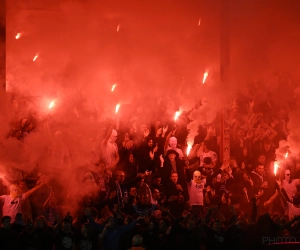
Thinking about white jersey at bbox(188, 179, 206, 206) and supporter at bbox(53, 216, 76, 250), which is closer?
supporter at bbox(53, 216, 76, 250)

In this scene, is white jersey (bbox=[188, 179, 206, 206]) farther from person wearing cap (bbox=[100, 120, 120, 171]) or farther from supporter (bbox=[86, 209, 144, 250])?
supporter (bbox=[86, 209, 144, 250])

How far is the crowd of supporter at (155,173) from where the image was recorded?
10234 mm

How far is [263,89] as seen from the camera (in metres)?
13.6

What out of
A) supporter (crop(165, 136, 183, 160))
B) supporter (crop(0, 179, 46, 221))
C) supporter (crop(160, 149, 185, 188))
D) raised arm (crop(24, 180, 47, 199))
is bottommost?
supporter (crop(0, 179, 46, 221))

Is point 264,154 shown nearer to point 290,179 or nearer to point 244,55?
point 290,179

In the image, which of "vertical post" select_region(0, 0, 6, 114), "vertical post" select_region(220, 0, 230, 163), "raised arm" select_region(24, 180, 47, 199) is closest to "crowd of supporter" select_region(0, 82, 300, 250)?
"raised arm" select_region(24, 180, 47, 199)

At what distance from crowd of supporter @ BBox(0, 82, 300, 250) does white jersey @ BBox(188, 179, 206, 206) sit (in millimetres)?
15

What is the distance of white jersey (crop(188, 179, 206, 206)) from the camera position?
1123cm

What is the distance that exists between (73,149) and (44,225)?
11.7 feet

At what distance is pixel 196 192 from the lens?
443 inches

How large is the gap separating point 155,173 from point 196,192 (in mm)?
758

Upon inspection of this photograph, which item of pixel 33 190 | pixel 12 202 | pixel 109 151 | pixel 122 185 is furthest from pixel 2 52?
pixel 122 185

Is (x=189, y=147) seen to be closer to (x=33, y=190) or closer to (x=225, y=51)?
(x=225, y=51)

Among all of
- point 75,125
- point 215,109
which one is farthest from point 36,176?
point 215,109
